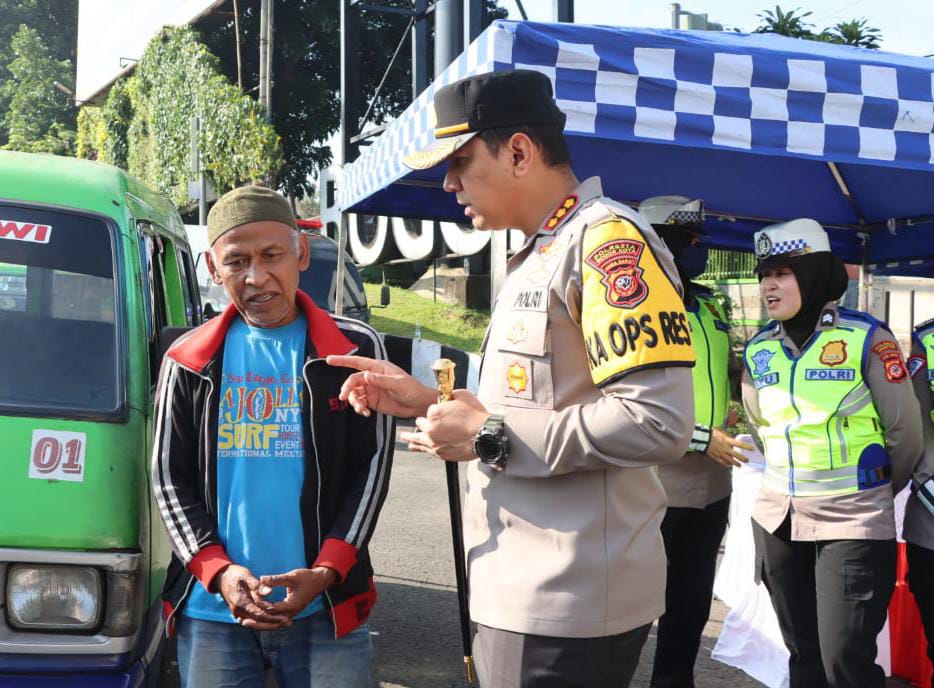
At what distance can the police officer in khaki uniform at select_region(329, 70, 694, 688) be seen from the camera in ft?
5.57

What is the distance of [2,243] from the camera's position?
3.03 metres

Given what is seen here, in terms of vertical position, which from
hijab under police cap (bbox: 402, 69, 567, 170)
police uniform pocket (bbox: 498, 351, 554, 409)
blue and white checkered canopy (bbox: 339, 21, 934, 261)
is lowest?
police uniform pocket (bbox: 498, 351, 554, 409)

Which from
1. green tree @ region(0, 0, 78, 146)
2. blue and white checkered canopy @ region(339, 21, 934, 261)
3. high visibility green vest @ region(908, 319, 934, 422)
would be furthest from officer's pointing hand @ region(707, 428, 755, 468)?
green tree @ region(0, 0, 78, 146)

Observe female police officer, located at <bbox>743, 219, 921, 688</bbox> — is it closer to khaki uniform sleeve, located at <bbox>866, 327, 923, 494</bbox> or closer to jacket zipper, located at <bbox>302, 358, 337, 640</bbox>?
khaki uniform sleeve, located at <bbox>866, 327, 923, 494</bbox>

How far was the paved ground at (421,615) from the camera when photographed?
4.48m

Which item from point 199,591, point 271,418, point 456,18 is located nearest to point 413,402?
point 271,418

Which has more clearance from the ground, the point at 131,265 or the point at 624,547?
the point at 131,265

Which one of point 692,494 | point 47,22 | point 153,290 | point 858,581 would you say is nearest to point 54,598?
point 153,290

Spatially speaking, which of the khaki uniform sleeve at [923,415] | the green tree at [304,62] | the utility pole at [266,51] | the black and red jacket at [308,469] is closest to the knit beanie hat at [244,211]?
the black and red jacket at [308,469]

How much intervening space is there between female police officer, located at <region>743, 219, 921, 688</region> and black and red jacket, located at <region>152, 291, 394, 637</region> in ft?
5.23

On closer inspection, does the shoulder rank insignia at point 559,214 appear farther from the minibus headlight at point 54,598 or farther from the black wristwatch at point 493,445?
the minibus headlight at point 54,598

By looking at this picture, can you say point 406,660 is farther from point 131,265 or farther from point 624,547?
point 624,547

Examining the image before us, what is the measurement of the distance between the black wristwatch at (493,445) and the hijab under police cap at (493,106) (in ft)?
1.76

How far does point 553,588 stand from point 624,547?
0.50ft
